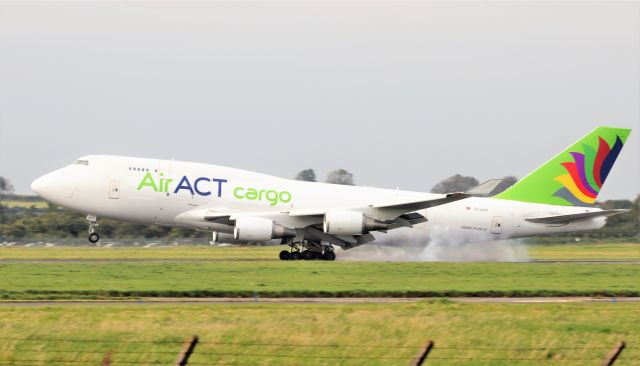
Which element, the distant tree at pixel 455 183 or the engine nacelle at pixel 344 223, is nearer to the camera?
the engine nacelle at pixel 344 223

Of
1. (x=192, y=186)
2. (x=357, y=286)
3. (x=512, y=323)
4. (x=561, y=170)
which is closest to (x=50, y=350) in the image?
(x=512, y=323)

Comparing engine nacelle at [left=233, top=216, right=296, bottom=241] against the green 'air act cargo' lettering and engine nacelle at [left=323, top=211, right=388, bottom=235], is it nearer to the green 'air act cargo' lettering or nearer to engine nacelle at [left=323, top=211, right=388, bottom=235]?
the green 'air act cargo' lettering

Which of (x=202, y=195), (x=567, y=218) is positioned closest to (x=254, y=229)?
(x=202, y=195)

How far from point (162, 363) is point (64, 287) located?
11.4 meters

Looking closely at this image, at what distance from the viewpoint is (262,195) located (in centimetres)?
4178

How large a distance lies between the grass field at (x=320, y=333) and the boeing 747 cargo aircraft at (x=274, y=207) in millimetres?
17349

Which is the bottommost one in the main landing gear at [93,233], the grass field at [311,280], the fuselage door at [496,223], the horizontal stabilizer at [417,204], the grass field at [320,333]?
the grass field at [320,333]

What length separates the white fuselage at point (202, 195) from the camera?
133 feet

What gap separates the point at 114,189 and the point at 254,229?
6209mm

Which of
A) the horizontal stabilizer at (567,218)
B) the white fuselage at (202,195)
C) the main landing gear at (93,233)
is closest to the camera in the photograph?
the white fuselage at (202,195)

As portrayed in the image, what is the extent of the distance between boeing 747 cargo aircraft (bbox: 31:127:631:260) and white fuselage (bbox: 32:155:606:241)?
0.14 ft

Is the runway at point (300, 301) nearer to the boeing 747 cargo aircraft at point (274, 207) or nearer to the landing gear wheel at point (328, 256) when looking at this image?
the boeing 747 cargo aircraft at point (274, 207)

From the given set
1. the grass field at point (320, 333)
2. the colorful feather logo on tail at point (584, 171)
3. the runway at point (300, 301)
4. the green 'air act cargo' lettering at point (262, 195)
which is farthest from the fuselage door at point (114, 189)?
the colorful feather logo on tail at point (584, 171)

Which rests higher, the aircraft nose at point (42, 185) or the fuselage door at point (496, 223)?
the aircraft nose at point (42, 185)
